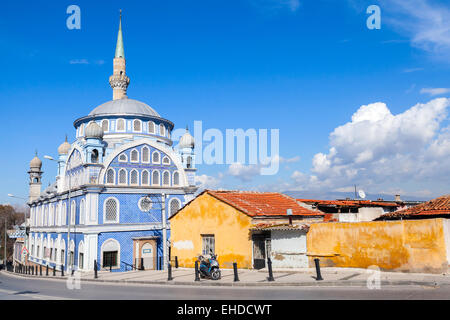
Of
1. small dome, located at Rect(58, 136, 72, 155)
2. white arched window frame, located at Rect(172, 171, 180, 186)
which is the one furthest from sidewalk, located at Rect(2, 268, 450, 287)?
small dome, located at Rect(58, 136, 72, 155)

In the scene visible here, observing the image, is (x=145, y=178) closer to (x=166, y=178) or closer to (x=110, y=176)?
(x=166, y=178)

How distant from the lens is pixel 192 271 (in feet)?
68.1

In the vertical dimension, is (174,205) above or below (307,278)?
above

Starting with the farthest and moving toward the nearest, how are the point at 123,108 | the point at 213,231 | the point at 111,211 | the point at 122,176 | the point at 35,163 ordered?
1. the point at 35,163
2. the point at 123,108
3. the point at 122,176
4. the point at 111,211
5. the point at 213,231

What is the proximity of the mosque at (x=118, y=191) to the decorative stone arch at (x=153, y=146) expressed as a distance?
81 millimetres

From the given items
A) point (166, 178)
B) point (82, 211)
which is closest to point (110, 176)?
point (82, 211)

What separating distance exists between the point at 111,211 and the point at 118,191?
176cm

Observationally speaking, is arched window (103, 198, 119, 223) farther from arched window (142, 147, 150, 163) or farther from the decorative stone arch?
arched window (142, 147, 150, 163)

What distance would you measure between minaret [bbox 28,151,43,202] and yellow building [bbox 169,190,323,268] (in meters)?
40.3

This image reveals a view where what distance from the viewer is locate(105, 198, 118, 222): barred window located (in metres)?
34.4

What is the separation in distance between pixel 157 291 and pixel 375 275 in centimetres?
779

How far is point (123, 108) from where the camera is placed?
42.3m
